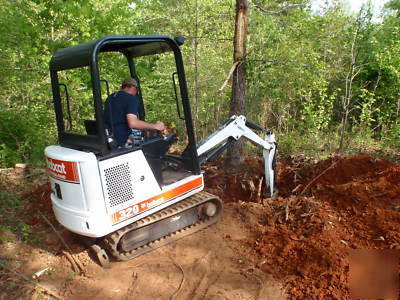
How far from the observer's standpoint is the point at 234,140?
4844 mm

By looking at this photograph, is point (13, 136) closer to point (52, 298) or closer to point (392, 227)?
point (52, 298)

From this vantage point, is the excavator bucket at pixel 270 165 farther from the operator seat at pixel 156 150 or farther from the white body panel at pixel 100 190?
the white body panel at pixel 100 190

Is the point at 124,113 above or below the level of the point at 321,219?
above

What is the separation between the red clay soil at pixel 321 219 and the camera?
343 centimetres

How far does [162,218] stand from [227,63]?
22.4ft

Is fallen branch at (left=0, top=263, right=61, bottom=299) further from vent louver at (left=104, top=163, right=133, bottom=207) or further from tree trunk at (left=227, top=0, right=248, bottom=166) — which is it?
tree trunk at (left=227, top=0, right=248, bottom=166)

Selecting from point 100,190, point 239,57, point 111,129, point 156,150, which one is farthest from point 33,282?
point 239,57

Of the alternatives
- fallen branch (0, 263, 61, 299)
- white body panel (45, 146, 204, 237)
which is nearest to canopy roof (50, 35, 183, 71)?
white body panel (45, 146, 204, 237)

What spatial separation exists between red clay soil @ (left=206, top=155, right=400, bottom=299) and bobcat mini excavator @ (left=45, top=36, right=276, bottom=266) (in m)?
1.05

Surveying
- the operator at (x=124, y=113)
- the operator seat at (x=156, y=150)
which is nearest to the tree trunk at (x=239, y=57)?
the operator seat at (x=156, y=150)

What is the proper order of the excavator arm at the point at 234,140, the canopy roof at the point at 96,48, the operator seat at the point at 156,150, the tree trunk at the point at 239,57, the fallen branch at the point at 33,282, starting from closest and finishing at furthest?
the canopy roof at the point at 96,48
the fallen branch at the point at 33,282
the operator seat at the point at 156,150
the excavator arm at the point at 234,140
the tree trunk at the point at 239,57

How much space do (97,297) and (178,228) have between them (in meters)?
1.39

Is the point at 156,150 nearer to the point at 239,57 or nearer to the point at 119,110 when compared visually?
the point at 119,110

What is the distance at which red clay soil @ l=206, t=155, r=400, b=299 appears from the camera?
11.3ft
